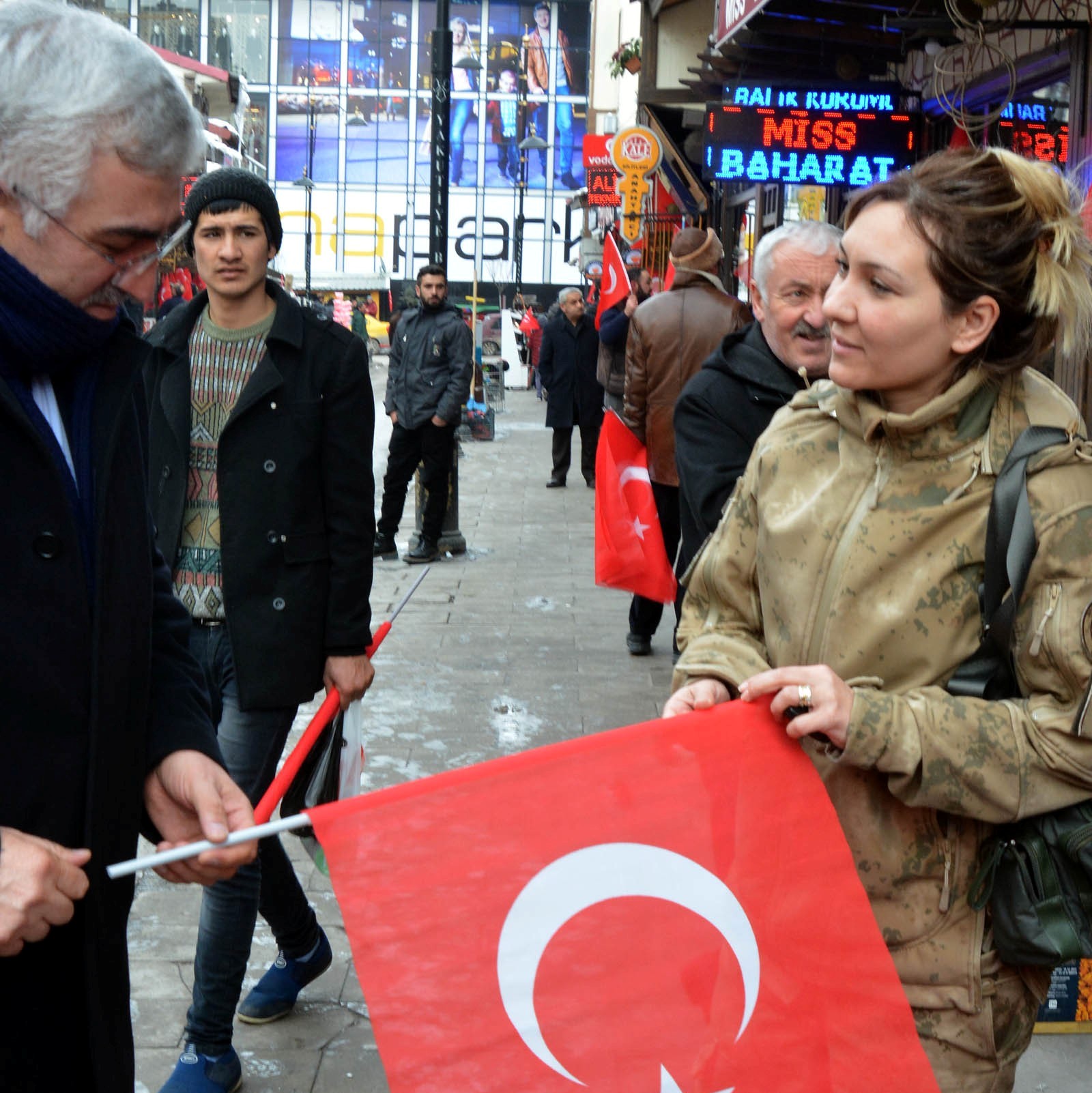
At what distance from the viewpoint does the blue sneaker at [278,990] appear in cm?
418

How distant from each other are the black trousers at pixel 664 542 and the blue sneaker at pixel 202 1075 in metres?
4.37

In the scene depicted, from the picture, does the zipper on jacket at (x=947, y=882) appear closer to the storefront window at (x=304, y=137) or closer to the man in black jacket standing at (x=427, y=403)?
the man in black jacket standing at (x=427, y=403)

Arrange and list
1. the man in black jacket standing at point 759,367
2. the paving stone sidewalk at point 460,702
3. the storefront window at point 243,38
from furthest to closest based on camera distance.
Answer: the storefront window at point 243,38 < the man in black jacket standing at point 759,367 < the paving stone sidewalk at point 460,702

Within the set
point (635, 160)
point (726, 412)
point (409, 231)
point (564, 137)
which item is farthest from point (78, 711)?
point (564, 137)

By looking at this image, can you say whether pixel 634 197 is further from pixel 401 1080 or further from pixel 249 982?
pixel 401 1080

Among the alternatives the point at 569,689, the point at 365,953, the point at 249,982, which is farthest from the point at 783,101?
the point at 365,953

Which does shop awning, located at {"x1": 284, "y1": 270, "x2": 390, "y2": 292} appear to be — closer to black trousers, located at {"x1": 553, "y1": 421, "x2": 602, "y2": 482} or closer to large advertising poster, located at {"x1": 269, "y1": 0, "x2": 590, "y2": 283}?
large advertising poster, located at {"x1": 269, "y1": 0, "x2": 590, "y2": 283}

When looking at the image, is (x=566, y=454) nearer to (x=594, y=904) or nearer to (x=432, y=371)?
(x=432, y=371)

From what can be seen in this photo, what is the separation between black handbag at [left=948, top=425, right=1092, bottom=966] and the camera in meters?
2.11

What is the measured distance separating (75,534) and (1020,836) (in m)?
1.42

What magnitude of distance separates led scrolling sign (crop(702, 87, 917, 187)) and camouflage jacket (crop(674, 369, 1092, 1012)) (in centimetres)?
664

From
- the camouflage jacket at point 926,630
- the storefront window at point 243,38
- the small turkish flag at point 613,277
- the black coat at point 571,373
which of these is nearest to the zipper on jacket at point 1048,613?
the camouflage jacket at point 926,630

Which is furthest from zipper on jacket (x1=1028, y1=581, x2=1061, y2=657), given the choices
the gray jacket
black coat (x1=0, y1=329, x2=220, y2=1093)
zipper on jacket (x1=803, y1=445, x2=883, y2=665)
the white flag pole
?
the gray jacket

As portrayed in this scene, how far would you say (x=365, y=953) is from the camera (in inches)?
79.8
